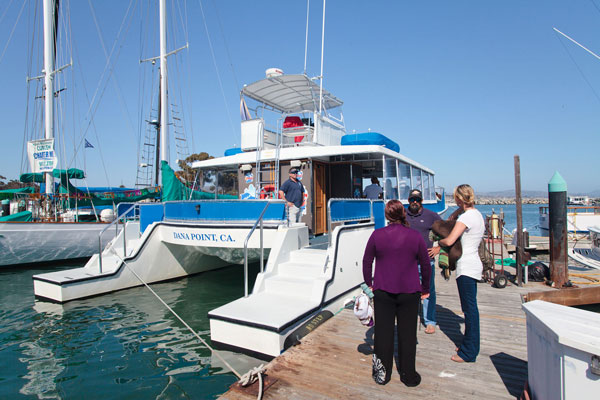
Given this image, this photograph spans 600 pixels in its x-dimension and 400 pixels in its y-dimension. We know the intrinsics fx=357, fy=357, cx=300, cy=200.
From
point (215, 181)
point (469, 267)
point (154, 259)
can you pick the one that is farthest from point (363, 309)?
point (215, 181)

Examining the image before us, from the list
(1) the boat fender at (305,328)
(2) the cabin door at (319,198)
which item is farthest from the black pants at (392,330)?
(2) the cabin door at (319,198)

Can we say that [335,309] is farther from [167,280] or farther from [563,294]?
[167,280]

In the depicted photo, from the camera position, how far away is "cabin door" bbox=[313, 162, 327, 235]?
9.47m

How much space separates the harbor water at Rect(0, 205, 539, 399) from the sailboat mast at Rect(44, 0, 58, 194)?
28.2 feet

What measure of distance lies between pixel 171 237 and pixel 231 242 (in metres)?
2.10

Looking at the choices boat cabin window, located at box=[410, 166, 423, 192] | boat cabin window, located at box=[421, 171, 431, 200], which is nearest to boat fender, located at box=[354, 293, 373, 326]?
boat cabin window, located at box=[410, 166, 423, 192]

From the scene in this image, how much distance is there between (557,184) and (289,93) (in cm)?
736

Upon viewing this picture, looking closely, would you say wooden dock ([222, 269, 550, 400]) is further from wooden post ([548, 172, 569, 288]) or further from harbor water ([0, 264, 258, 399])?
wooden post ([548, 172, 569, 288])

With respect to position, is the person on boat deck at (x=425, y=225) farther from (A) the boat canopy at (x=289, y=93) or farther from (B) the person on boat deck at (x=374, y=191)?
(A) the boat canopy at (x=289, y=93)

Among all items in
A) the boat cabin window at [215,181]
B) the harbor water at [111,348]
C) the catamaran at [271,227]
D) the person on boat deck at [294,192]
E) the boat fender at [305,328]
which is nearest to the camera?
the harbor water at [111,348]

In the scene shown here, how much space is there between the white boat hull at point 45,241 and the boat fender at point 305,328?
12.1m

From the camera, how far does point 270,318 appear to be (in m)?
4.84

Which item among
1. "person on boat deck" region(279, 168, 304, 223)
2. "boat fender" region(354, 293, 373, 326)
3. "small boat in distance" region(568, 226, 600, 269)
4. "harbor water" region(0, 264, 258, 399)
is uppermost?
"person on boat deck" region(279, 168, 304, 223)

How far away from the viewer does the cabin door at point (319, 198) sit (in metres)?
9.47
